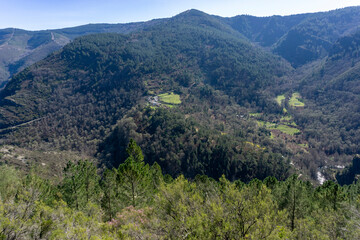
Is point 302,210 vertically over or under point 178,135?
over

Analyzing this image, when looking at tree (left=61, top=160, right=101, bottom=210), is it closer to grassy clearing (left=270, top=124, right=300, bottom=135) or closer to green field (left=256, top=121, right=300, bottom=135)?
green field (left=256, top=121, right=300, bottom=135)

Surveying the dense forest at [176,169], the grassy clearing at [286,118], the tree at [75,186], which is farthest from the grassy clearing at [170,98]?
the tree at [75,186]

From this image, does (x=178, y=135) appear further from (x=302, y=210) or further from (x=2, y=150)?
(x=2, y=150)

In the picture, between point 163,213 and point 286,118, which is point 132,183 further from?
point 286,118

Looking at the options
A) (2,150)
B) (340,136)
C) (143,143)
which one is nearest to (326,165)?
(340,136)

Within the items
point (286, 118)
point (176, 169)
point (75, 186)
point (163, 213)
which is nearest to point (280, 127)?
point (286, 118)

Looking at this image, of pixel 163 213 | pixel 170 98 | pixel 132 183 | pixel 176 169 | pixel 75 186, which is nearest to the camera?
pixel 163 213
